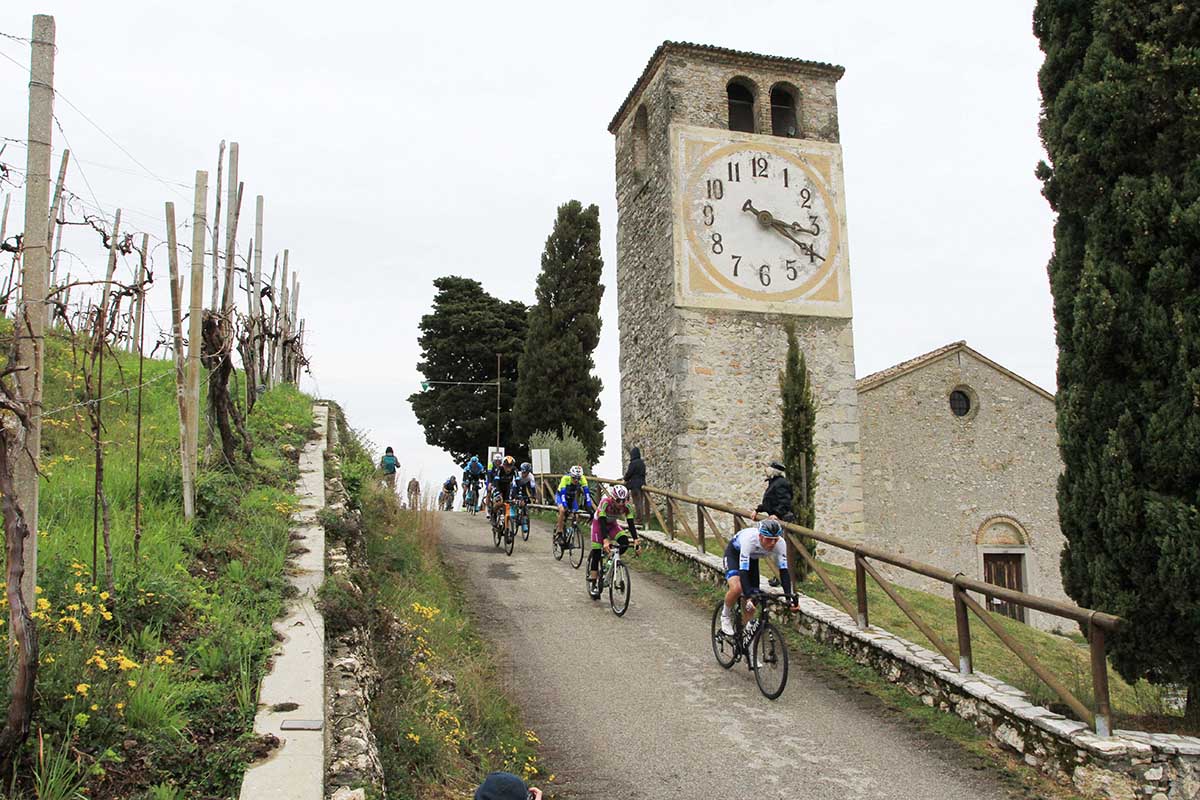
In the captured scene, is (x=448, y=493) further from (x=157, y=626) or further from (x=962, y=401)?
(x=157, y=626)

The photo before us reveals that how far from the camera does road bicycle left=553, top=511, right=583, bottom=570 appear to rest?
13430 mm

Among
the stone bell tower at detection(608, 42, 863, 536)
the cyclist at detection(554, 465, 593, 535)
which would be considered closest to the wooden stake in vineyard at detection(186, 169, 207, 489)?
the cyclist at detection(554, 465, 593, 535)

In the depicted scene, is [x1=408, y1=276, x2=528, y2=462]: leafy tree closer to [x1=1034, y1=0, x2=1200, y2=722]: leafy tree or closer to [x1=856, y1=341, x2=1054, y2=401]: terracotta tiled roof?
[x1=856, y1=341, x2=1054, y2=401]: terracotta tiled roof

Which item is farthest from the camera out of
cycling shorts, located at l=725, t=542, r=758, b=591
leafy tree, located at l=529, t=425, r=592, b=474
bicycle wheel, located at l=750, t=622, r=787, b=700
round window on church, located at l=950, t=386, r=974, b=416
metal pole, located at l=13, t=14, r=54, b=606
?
leafy tree, located at l=529, t=425, r=592, b=474

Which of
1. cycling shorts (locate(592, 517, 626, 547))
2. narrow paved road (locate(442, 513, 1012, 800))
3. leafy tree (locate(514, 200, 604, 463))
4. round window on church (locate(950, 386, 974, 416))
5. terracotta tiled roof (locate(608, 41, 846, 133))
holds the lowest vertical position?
narrow paved road (locate(442, 513, 1012, 800))

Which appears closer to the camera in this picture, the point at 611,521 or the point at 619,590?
the point at 619,590

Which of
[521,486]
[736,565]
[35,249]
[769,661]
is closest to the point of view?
[35,249]

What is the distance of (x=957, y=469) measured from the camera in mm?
19453

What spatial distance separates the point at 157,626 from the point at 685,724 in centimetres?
384

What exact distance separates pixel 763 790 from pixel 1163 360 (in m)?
4.21

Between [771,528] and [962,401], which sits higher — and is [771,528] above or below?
below

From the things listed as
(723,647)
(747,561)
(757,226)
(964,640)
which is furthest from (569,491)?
(757,226)

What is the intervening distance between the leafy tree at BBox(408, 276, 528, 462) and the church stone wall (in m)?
16.5

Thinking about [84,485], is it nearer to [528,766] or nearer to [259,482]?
[259,482]
